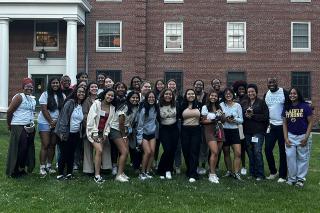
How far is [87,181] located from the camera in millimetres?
9859

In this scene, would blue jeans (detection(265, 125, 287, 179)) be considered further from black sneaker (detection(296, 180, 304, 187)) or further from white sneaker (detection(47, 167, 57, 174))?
white sneaker (detection(47, 167, 57, 174))

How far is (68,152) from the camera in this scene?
997 cm

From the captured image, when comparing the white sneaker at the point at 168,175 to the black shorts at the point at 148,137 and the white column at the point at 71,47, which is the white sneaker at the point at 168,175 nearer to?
the black shorts at the point at 148,137

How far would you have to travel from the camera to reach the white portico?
1062 inches

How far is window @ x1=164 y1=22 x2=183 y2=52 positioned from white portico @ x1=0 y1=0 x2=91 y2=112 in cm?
543

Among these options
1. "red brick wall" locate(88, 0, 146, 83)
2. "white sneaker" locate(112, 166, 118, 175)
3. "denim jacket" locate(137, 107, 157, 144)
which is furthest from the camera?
"red brick wall" locate(88, 0, 146, 83)

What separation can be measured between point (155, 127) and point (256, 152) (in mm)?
2193

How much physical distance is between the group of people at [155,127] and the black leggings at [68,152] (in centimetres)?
2

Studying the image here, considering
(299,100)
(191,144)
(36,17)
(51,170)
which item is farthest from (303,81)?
(51,170)

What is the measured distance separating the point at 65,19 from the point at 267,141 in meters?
19.0

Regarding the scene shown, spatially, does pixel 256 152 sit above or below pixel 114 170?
above

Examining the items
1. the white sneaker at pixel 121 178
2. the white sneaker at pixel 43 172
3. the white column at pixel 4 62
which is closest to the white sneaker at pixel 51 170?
the white sneaker at pixel 43 172

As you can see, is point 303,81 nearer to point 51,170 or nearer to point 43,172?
point 51,170

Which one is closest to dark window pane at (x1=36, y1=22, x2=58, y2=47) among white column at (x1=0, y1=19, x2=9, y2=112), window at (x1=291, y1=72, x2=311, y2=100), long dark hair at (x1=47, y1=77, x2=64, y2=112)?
white column at (x1=0, y1=19, x2=9, y2=112)
